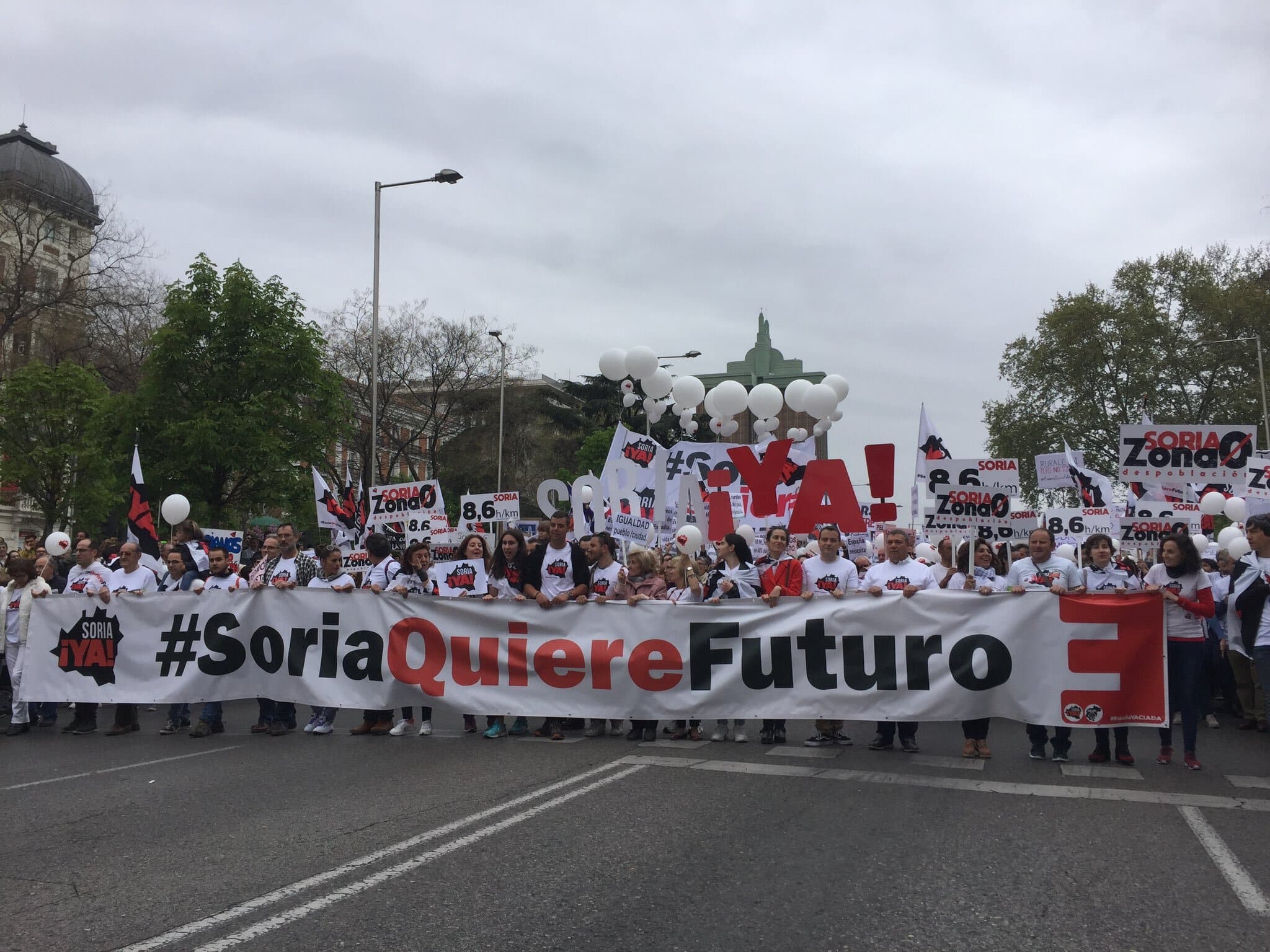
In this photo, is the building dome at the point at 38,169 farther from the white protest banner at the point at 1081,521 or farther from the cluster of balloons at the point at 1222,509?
the cluster of balloons at the point at 1222,509

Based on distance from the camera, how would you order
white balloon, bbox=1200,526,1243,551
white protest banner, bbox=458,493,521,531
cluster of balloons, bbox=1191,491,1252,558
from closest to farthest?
white balloon, bbox=1200,526,1243,551
cluster of balloons, bbox=1191,491,1252,558
white protest banner, bbox=458,493,521,531

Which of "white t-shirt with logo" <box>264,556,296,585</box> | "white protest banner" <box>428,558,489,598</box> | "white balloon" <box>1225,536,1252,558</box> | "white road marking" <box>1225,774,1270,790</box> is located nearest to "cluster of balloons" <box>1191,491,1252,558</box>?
"white balloon" <box>1225,536,1252,558</box>

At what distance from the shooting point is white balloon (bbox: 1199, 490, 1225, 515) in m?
18.7

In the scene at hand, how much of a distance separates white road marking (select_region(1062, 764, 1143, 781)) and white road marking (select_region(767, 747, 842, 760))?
1.70 m

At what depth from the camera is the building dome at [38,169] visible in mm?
44969

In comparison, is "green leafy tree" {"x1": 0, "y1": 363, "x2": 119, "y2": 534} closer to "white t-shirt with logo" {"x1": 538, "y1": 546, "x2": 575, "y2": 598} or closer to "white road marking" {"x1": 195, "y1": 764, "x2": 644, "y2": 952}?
"white t-shirt with logo" {"x1": 538, "y1": 546, "x2": 575, "y2": 598}

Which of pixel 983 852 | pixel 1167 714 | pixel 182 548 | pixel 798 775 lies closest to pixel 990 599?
pixel 1167 714

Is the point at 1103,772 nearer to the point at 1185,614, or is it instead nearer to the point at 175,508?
the point at 1185,614

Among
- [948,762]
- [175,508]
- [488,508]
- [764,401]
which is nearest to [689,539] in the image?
[488,508]

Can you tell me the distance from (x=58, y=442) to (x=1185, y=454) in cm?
2302

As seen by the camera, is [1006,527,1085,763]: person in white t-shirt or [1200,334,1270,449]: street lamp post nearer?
[1006,527,1085,763]: person in white t-shirt

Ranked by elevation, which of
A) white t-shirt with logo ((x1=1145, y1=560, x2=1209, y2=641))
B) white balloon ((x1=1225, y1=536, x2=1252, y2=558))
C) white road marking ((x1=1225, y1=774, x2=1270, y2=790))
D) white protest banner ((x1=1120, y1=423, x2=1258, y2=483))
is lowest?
white road marking ((x1=1225, y1=774, x2=1270, y2=790))

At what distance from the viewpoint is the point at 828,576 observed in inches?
372

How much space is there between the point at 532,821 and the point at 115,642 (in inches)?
252
